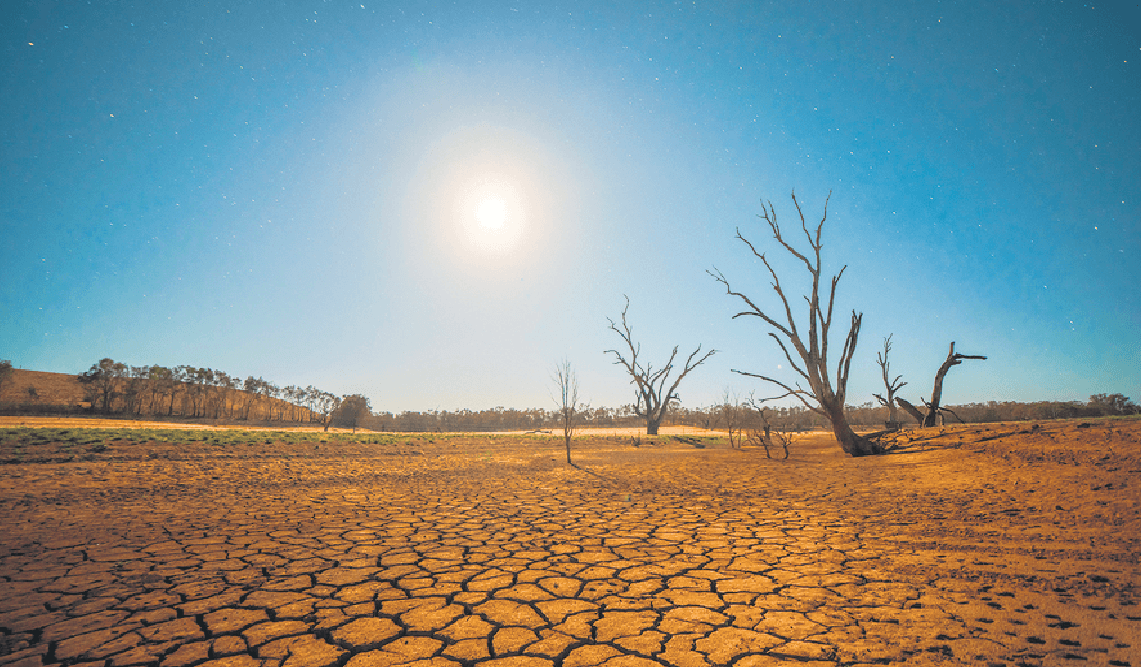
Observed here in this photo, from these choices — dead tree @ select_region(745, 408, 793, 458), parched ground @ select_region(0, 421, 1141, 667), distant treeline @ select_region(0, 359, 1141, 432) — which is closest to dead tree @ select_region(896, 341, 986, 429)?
dead tree @ select_region(745, 408, 793, 458)

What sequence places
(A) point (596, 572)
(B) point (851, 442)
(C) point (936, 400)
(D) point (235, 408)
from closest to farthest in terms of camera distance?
(A) point (596, 572) < (B) point (851, 442) < (C) point (936, 400) < (D) point (235, 408)

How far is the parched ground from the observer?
235cm

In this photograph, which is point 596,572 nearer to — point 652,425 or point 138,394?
point 652,425

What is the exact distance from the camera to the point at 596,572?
3.62 metres

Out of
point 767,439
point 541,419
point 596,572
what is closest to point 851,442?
point 767,439

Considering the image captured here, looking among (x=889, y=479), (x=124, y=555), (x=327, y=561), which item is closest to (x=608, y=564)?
(x=327, y=561)

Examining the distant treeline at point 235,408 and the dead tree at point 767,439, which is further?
the distant treeline at point 235,408

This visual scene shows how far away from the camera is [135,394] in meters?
57.8

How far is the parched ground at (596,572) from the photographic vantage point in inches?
92.7

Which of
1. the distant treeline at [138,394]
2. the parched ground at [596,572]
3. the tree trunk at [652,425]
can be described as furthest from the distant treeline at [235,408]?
the parched ground at [596,572]

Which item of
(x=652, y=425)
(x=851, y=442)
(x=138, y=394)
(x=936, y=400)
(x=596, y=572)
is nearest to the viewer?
(x=596, y=572)

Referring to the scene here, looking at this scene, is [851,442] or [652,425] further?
[652,425]

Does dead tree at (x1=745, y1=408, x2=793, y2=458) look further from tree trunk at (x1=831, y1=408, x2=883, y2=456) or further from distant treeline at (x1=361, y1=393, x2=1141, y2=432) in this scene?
distant treeline at (x1=361, y1=393, x2=1141, y2=432)

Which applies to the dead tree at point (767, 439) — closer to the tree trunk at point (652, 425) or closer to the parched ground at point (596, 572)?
the parched ground at point (596, 572)
